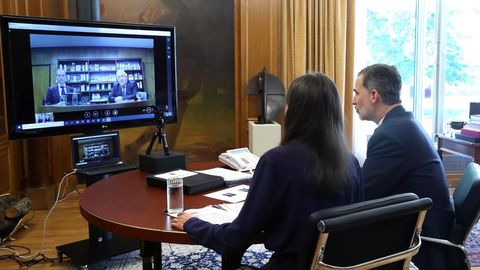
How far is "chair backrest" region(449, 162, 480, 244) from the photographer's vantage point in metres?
1.79

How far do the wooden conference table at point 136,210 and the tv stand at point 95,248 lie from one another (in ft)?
2.68

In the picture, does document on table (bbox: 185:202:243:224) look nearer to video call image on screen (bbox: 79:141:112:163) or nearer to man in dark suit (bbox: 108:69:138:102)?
video call image on screen (bbox: 79:141:112:163)

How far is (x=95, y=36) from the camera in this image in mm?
2756

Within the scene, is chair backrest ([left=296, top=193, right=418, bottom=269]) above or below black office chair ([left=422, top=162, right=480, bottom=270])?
above

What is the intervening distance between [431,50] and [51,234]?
398 centimetres

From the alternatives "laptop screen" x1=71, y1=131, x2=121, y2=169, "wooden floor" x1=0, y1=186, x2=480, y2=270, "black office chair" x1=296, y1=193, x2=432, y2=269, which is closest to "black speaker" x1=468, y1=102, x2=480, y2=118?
"wooden floor" x1=0, y1=186, x2=480, y2=270

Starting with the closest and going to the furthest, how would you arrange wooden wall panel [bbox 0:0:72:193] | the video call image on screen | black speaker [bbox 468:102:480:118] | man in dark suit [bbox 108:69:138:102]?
the video call image on screen → man in dark suit [bbox 108:69:138:102] → wooden wall panel [bbox 0:0:72:193] → black speaker [bbox 468:102:480:118]

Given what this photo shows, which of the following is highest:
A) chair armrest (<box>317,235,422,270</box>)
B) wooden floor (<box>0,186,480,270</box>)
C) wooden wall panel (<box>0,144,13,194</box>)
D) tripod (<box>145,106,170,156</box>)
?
tripod (<box>145,106,170,156</box>)

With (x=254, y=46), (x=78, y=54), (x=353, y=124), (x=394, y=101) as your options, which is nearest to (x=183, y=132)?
(x=254, y=46)

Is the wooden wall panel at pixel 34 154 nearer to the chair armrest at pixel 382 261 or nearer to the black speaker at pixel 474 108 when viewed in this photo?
the chair armrest at pixel 382 261

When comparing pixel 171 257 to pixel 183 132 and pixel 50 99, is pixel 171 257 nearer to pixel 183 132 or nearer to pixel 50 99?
pixel 50 99

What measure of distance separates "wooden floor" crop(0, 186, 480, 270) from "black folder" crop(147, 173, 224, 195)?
127cm

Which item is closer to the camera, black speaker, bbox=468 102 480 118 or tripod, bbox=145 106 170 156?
tripod, bbox=145 106 170 156

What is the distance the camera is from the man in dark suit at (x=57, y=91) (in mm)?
2586
